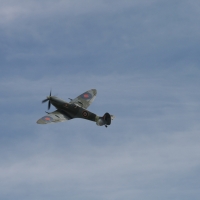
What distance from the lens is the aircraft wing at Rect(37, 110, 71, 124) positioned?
3654 inches

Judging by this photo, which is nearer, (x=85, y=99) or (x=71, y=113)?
(x=71, y=113)

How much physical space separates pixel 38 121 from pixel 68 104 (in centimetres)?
1050

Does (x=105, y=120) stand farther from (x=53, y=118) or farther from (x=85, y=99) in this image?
(x=85, y=99)

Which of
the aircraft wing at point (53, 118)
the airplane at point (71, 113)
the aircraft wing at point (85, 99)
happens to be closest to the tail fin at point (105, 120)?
the airplane at point (71, 113)

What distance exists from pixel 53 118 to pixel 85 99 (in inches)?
588

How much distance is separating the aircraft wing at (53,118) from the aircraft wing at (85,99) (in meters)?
7.82

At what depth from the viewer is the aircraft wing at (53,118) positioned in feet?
304

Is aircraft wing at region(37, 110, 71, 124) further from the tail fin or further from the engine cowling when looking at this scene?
the engine cowling

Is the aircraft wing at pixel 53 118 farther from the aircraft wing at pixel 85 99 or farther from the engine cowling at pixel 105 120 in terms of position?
the aircraft wing at pixel 85 99

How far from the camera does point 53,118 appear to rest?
95312 mm

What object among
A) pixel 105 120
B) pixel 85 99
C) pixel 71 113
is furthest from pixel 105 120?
pixel 85 99

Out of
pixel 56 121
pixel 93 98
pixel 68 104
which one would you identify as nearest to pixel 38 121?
pixel 56 121

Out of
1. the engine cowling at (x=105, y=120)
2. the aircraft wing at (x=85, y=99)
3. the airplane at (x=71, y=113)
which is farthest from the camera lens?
the aircraft wing at (x=85, y=99)

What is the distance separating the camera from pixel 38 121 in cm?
9200
